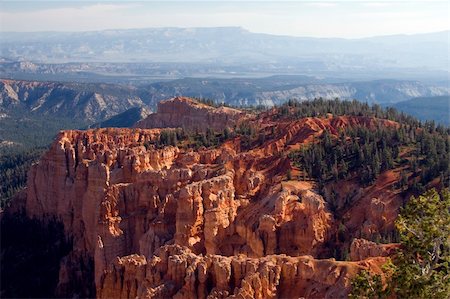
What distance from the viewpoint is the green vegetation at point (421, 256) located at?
21.1m

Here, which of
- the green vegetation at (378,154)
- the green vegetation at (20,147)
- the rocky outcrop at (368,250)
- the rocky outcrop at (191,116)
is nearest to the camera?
the rocky outcrop at (368,250)

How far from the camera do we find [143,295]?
35.6 meters

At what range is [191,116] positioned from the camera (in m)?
92.6

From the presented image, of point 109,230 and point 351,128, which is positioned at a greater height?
point 351,128

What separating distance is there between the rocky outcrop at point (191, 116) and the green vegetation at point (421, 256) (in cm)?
6151

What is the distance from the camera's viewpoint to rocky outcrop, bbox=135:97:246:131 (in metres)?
87.8

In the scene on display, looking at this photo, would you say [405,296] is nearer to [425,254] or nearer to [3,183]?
[425,254]

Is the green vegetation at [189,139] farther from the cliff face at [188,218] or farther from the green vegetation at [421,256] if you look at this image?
the green vegetation at [421,256]

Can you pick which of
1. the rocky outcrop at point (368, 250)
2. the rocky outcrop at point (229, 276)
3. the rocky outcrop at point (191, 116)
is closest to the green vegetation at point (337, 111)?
the rocky outcrop at point (191, 116)

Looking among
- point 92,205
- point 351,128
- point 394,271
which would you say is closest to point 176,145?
point 92,205

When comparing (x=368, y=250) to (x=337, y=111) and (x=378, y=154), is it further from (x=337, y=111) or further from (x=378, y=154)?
(x=337, y=111)

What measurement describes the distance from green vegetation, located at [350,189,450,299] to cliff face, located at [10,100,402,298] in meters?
9.13

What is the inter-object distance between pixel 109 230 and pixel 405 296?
36.6 meters

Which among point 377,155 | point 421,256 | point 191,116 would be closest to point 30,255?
point 191,116
